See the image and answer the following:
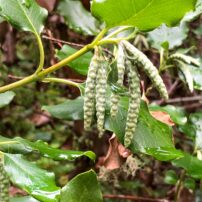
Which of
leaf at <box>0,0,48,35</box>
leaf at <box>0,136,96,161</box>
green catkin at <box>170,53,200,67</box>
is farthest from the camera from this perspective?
green catkin at <box>170,53,200,67</box>

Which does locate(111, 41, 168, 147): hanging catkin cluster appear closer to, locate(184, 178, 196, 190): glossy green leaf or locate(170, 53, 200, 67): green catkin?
locate(170, 53, 200, 67): green catkin

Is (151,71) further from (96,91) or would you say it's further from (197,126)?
(197,126)

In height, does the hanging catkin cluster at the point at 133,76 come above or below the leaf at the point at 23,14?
below

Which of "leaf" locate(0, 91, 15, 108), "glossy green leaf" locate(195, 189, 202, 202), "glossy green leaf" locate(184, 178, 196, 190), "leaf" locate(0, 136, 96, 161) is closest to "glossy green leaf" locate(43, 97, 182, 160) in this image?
"leaf" locate(0, 136, 96, 161)

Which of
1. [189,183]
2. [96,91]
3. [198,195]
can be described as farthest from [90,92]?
[198,195]

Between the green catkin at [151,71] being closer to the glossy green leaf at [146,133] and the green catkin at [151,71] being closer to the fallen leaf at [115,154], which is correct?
the glossy green leaf at [146,133]

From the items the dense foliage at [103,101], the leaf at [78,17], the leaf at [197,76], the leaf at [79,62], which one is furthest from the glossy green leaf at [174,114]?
the leaf at [78,17]

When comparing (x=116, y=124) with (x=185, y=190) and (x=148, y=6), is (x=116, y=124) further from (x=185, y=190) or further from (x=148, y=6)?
(x=185, y=190)

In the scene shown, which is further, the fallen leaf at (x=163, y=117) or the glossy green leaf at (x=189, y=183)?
the glossy green leaf at (x=189, y=183)
